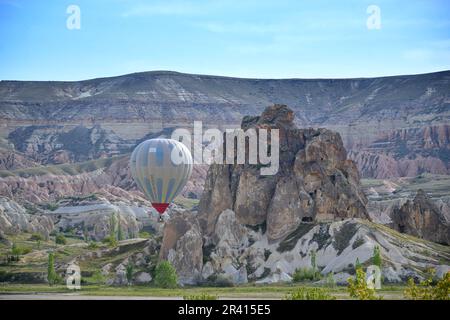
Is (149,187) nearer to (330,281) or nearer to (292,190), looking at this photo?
(292,190)

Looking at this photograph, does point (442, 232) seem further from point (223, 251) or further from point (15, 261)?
point (15, 261)

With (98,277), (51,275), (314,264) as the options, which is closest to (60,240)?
(98,277)

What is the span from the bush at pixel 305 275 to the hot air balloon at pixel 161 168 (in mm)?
15958

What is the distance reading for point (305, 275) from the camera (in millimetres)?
119188

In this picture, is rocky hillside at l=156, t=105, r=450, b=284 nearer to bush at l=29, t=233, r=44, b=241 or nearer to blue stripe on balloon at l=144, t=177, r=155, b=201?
blue stripe on balloon at l=144, t=177, r=155, b=201

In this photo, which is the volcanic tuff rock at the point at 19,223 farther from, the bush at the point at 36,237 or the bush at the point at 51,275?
the bush at the point at 51,275

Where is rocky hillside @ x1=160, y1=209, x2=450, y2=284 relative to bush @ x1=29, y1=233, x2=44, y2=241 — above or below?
above

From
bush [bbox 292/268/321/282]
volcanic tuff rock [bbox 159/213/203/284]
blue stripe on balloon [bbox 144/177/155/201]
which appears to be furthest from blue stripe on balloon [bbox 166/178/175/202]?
bush [bbox 292/268/321/282]

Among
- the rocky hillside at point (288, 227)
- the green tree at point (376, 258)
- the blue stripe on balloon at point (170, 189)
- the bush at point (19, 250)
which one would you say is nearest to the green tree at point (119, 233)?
the bush at point (19, 250)

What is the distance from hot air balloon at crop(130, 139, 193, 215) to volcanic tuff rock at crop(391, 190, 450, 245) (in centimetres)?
2895

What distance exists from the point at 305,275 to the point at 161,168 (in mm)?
18566

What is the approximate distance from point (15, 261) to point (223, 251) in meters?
30.6

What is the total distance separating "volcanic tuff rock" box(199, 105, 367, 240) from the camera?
130125mm

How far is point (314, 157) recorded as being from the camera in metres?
133
